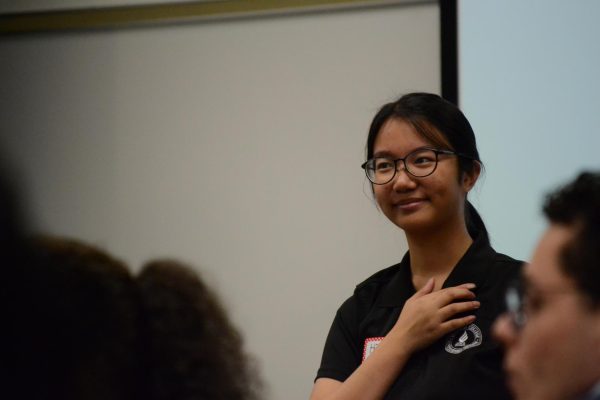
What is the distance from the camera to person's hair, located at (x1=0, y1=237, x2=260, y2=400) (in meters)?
0.71

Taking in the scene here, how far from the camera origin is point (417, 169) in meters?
1.83

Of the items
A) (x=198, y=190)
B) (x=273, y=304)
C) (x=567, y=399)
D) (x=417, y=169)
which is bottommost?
(x=273, y=304)

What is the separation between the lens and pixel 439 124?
185 centimetres

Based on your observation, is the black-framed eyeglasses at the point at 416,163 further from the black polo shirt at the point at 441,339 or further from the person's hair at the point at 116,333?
the person's hair at the point at 116,333

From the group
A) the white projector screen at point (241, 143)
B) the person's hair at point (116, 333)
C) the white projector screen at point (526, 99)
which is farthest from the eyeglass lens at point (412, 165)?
the white projector screen at point (241, 143)

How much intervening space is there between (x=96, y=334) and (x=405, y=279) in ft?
3.99

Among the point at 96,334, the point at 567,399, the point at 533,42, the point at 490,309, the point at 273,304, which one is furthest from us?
the point at 273,304

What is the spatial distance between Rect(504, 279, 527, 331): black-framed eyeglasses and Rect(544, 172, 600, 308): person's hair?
0.08 metres

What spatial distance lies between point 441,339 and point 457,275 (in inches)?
6.6

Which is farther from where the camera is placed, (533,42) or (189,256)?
(189,256)

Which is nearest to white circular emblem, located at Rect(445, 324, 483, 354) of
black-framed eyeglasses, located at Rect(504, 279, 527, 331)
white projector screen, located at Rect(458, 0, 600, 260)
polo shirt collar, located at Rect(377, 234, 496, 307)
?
polo shirt collar, located at Rect(377, 234, 496, 307)

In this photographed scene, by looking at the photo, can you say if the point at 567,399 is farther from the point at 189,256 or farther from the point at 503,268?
the point at 189,256

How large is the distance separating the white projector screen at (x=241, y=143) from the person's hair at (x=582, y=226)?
6.52 feet

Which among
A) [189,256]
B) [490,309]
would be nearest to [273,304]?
[189,256]
